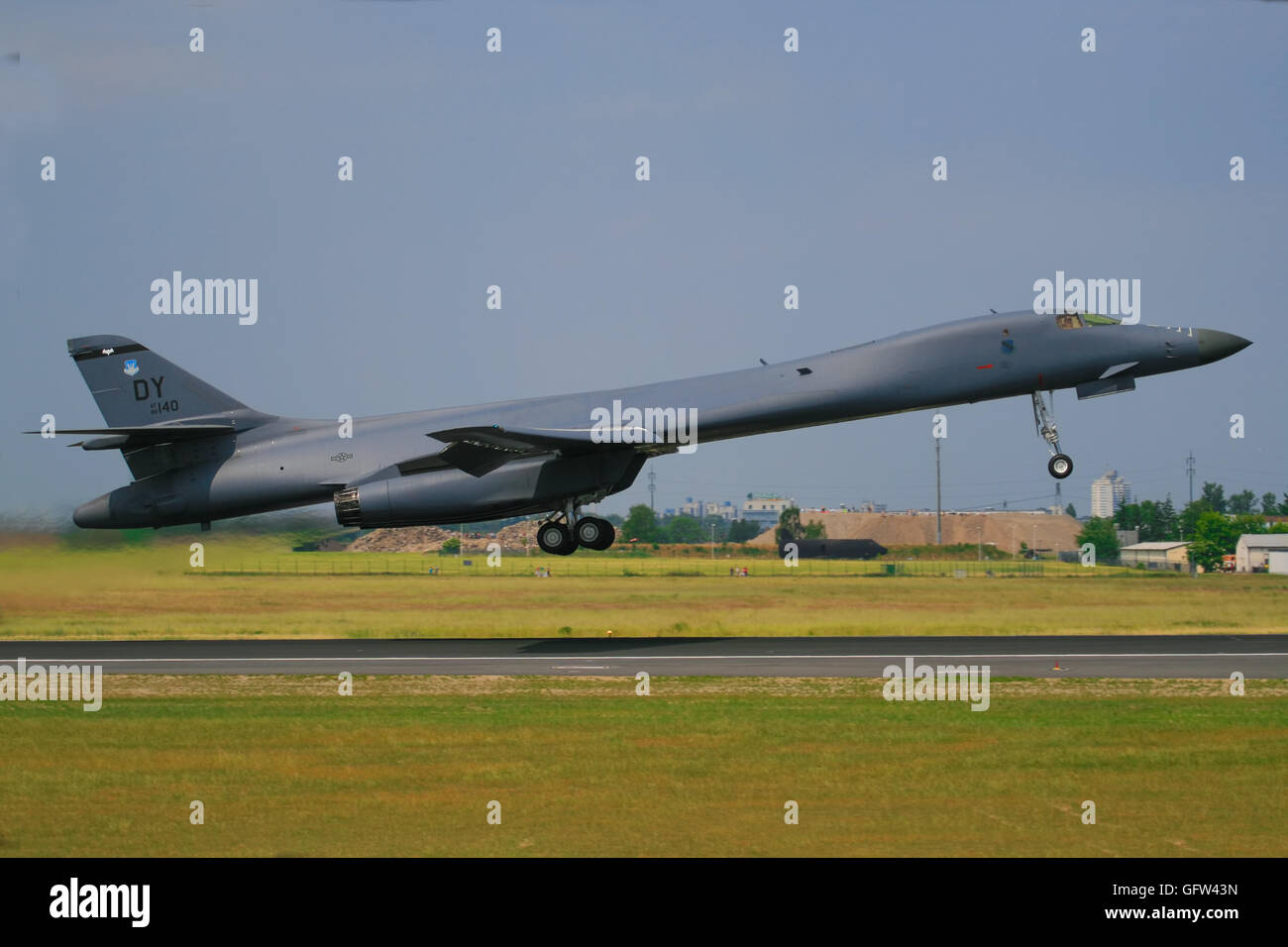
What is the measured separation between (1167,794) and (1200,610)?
29.2 meters

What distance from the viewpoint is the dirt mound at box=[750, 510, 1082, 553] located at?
108 meters

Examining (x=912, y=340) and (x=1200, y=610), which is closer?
(x=912, y=340)

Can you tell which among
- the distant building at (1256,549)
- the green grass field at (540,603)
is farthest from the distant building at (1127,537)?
the green grass field at (540,603)

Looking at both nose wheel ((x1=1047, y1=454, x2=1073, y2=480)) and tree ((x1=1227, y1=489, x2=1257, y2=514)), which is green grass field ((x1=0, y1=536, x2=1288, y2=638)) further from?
tree ((x1=1227, y1=489, x2=1257, y2=514))

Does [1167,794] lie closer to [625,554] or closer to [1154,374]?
[1154,374]

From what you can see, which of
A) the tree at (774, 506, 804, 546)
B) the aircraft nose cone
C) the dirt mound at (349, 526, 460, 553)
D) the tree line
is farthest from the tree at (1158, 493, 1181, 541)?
the aircraft nose cone

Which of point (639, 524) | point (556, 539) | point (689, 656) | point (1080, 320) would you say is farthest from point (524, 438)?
point (639, 524)

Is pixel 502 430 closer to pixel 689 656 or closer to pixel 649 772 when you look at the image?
pixel 689 656

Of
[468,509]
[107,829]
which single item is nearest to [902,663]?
[468,509]

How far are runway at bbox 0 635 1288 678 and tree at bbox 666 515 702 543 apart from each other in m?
68.3

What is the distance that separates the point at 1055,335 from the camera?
27.6 m

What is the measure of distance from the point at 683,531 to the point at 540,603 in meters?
62.3

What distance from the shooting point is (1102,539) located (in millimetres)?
102250

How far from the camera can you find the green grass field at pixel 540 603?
32500 millimetres
